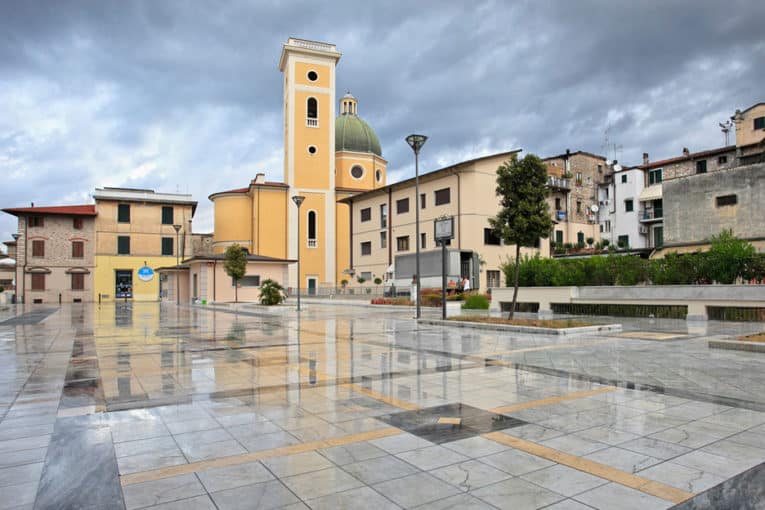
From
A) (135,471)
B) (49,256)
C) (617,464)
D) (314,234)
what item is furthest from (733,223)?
(49,256)

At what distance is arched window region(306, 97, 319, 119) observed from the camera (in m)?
57.8

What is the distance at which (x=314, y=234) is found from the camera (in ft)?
190

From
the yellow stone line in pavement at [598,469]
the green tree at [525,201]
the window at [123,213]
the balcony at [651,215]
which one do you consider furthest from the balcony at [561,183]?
the yellow stone line in pavement at [598,469]

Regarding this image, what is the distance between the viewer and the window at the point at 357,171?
64.8m

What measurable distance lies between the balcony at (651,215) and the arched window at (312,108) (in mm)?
35317

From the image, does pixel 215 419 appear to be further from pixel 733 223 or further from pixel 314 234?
pixel 314 234

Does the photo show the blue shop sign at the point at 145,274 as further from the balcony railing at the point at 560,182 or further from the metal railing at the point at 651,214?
the metal railing at the point at 651,214

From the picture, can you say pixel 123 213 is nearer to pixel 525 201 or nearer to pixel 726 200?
pixel 525 201

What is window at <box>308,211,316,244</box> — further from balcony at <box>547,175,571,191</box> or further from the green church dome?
balcony at <box>547,175,571,191</box>

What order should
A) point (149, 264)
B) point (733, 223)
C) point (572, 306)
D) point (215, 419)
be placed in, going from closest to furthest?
point (215, 419)
point (572, 306)
point (733, 223)
point (149, 264)

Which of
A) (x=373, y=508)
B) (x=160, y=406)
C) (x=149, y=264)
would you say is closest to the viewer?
(x=373, y=508)

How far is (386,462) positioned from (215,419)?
2.24m

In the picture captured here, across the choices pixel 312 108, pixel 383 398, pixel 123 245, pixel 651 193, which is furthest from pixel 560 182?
pixel 383 398

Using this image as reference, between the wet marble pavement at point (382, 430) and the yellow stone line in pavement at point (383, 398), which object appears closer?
the wet marble pavement at point (382, 430)
